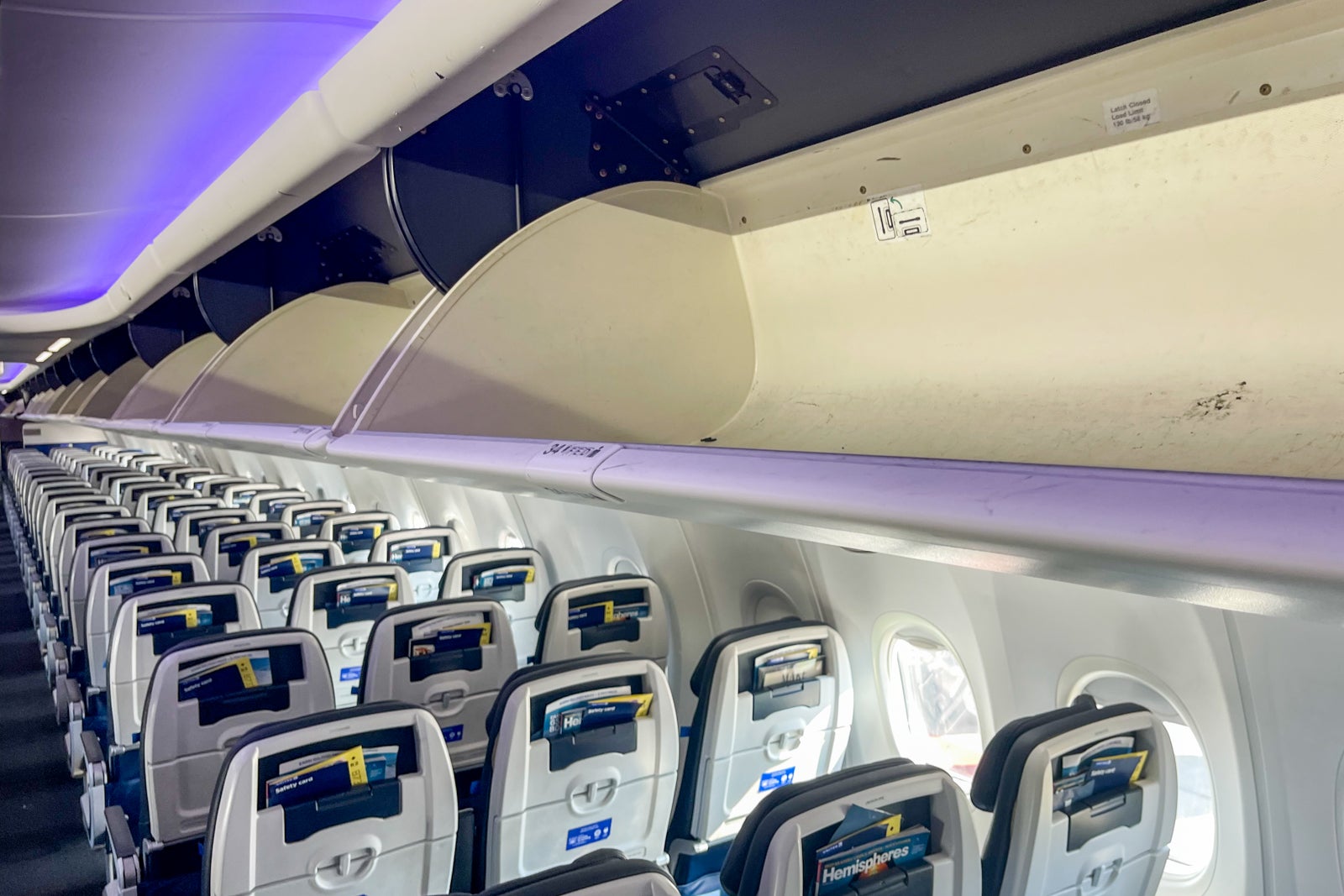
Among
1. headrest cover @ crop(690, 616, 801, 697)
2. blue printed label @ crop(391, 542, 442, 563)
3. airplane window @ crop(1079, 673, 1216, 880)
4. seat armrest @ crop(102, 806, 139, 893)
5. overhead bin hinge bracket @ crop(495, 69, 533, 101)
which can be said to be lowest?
airplane window @ crop(1079, 673, 1216, 880)

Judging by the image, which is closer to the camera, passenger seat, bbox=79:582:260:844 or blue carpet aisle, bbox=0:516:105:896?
passenger seat, bbox=79:582:260:844

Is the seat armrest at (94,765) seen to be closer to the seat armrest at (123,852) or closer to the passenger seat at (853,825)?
the seat armrest at (123,852)

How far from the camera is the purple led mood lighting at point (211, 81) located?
11.9 feet

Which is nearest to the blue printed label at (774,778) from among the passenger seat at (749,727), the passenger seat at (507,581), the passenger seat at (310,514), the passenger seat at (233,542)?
the passenger seat at (749,727)

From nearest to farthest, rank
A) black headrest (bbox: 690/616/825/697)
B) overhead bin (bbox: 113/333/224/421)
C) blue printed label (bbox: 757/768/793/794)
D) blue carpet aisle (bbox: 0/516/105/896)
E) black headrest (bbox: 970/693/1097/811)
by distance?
black headrest (bbox: 970/693/1097/811)
black headrest (bbox: 690/616/825/697)
blue printed label (bbox: 757/768/793/794)
blue carpet aisle (bbox: 0/516/105/896)
overhead bin (bbox: 113/333/224/421)

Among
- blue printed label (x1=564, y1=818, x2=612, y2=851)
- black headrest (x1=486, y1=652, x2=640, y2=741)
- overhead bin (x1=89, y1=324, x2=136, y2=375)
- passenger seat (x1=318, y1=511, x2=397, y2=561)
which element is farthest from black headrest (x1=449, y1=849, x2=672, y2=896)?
overhead bin (x1=89, y1=324, x2=136, y2=375)

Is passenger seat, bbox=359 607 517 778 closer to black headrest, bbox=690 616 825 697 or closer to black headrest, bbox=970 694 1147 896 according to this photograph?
black headrest, bbox=690 616 825 697

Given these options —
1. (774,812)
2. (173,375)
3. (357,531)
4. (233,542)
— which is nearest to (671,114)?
(774,812)

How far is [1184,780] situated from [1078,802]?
1.31m

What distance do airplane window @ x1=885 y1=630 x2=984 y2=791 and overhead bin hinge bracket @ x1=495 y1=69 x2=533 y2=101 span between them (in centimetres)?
260

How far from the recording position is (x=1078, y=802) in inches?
96.4

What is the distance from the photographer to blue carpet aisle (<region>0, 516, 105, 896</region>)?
16.5 ft

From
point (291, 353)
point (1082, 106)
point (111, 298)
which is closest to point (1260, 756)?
point (1082, 106)

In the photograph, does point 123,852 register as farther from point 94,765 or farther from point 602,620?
point 602,620
